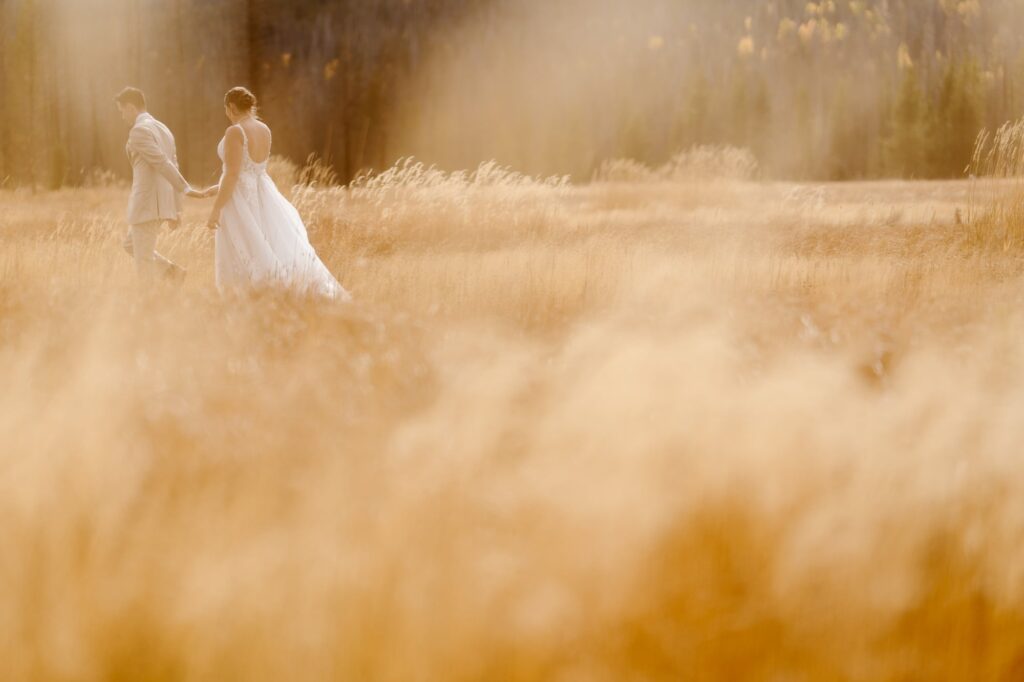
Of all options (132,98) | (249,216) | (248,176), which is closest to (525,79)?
(132,98)

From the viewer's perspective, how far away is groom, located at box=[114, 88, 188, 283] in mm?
7441

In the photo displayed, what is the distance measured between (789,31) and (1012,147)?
14.7 meters

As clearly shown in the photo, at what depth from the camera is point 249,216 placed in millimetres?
7078

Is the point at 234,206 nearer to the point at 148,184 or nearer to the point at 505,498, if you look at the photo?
the point at 148,184

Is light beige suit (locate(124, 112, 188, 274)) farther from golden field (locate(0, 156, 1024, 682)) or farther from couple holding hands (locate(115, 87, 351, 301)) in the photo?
golden field (locate(0, 156, 1024, 682))

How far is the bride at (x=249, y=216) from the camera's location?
6.96 m

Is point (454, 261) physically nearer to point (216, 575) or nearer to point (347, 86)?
point (216, 575)

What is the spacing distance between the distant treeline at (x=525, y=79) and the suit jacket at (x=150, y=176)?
11.1 meters

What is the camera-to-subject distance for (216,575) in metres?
2.91

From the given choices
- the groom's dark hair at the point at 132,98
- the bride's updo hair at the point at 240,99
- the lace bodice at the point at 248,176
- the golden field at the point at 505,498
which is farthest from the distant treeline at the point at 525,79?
the golden field at the point at 505,498

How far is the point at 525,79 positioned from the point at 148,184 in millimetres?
13679

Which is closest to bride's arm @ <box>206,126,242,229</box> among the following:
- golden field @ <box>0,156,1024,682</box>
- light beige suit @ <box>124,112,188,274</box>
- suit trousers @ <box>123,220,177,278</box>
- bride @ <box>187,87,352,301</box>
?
bride @ <box>187,87,352,301</box>

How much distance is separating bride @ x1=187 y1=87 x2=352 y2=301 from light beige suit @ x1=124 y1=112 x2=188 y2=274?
1.28ft

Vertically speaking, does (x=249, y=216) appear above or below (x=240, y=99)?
below
